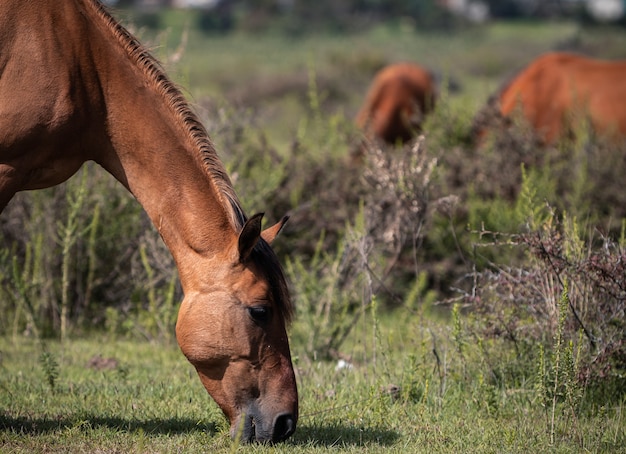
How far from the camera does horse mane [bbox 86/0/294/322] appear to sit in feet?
13.3

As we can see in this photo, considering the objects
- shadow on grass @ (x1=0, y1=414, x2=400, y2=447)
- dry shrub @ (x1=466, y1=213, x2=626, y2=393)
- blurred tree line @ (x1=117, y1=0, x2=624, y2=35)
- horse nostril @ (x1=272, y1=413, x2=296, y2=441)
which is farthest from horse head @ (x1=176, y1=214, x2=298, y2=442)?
blurred tree line @ (x1=117, y1=0, x2=624, y2=35)

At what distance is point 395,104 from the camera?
12.4 m

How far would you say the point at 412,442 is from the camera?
4.28 meters

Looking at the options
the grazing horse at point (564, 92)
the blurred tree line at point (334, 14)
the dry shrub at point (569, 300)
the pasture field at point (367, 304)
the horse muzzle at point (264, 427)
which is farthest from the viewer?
the blurred tree line at point (334, 14)

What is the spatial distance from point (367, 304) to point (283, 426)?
2.72 m

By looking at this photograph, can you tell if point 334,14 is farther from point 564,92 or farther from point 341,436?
point 341,436

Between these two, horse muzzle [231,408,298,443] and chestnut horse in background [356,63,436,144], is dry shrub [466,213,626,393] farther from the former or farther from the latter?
chestnut horse in background [356,63,436,144]

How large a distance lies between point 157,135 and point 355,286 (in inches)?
110

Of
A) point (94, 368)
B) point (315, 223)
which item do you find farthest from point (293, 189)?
point (94, 368)

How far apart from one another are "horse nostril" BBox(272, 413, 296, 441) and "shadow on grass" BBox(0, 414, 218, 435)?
18.1 inches

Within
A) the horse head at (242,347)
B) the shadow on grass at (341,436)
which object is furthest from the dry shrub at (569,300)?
the horse head at (242,347)

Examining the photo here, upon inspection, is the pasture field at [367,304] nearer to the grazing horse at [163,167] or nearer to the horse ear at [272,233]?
the grazing horse at [163,167]

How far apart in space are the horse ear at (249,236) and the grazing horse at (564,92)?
6.74m

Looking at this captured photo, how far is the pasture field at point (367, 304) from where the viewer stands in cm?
444
